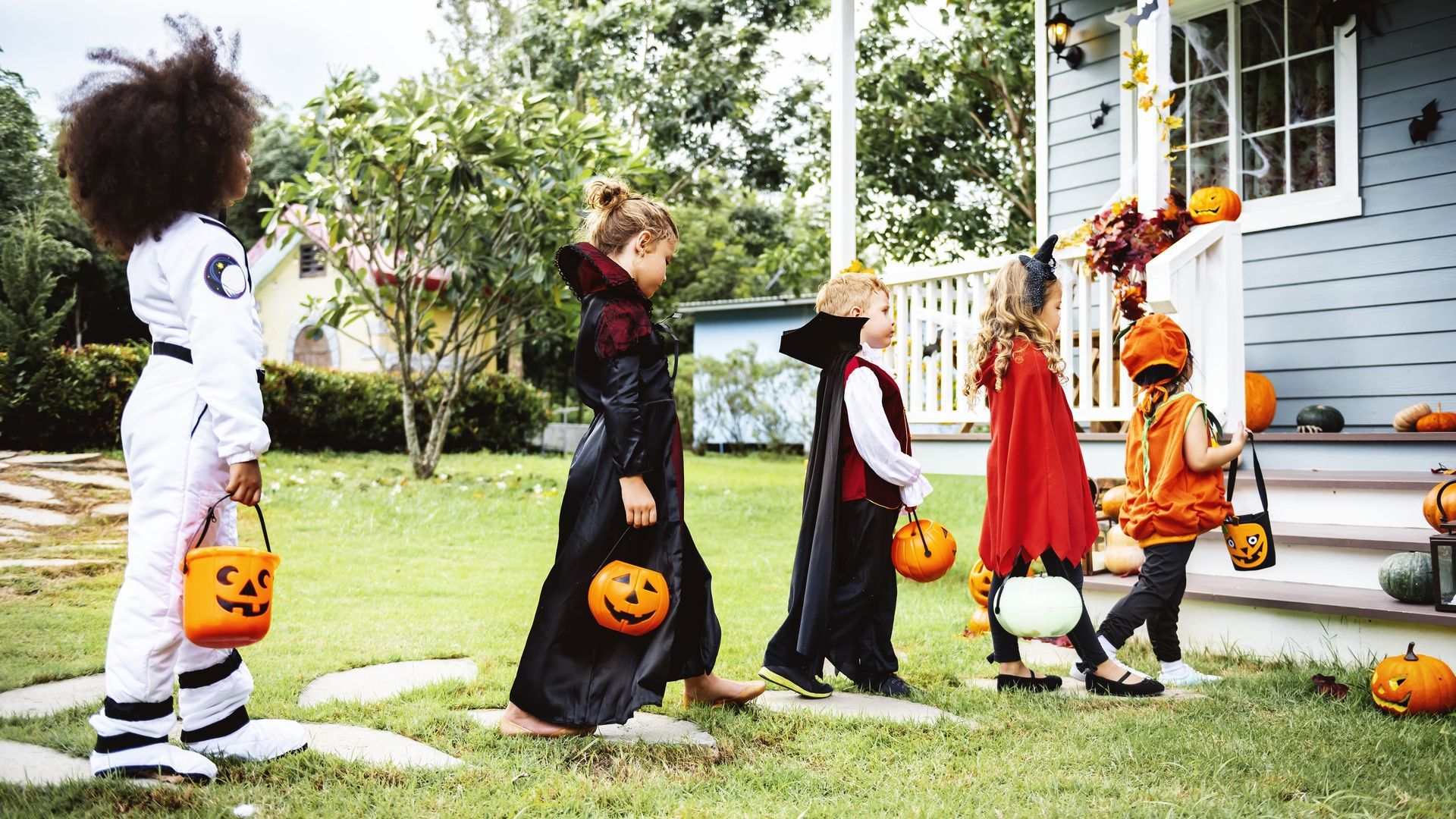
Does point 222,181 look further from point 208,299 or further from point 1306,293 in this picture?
point 1306,293

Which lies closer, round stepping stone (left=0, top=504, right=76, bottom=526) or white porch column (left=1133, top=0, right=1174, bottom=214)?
white porch column (left=1133, top=0, right=1174, bottom=214)

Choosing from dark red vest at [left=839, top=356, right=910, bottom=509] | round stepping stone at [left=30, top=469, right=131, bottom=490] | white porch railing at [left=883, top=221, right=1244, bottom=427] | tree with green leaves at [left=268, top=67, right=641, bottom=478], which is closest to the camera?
dark red vest at [left=839, top=356, right=910, bottom=509]

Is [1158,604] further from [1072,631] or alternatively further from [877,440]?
[877,440]

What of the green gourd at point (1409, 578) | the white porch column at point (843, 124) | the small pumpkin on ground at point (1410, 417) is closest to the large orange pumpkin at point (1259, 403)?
the small pumpkin on ground at point (1410, 417)

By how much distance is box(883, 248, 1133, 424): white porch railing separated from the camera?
5477 millimetres

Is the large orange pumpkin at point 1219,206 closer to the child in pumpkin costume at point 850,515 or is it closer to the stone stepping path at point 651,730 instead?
the child in pumpkin costume at point 850,515

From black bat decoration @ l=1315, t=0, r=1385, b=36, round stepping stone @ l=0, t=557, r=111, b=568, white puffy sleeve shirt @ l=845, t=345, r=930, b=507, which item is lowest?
round stepping stone @ l=0, t=557, r=111, b=568

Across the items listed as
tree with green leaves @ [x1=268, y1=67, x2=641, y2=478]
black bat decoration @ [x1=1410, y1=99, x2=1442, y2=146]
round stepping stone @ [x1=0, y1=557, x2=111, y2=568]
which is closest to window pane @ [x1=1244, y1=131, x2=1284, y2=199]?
black bat decoration @ [x1=1410, y1=99, x2=1442, y2=146]

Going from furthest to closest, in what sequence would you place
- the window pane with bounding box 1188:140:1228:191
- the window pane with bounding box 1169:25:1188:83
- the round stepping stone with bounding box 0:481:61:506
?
1. the window pane with bounding box 1169:25:1188:83
2. the window pane with bounding box 1188:140:1228:191
3. the round stepping stone with bounding box 0:481:61:506

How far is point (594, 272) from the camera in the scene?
9.99 feet

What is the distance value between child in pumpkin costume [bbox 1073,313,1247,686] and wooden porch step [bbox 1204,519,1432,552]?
2.79 feet

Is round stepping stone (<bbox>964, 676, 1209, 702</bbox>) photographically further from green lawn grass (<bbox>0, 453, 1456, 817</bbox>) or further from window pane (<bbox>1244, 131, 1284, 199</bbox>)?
window pane (<bbox>1244, 131, 1284, 199</bbox>)

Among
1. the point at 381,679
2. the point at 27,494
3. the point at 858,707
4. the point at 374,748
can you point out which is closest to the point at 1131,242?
the point at 858,707

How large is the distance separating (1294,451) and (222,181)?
4.91 meters
